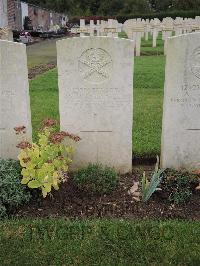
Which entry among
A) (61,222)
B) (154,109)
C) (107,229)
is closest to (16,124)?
(61,222)

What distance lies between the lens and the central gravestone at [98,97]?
4.98 meters

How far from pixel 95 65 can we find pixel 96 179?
4.51ft

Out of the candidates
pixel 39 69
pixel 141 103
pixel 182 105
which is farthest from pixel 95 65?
pixel 39 69

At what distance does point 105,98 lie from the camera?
Answer: 17.0ft

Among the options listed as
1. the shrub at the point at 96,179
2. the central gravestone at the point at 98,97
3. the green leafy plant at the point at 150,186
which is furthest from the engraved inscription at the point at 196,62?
the shrub at the point at 96,179

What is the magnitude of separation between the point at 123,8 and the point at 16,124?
6489 cm

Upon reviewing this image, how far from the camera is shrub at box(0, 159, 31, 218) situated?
448 cm

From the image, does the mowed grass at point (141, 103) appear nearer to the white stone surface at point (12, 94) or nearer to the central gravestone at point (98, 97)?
the central gravestone at point (98, 97)

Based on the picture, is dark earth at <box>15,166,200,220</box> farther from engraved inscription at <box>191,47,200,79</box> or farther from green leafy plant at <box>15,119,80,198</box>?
engraved inscription at <box>191,47,200,79</box>

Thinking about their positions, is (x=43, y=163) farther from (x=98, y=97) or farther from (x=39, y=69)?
(x=39, y=69)

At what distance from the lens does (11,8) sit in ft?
124

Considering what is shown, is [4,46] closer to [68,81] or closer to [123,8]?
[68,81]

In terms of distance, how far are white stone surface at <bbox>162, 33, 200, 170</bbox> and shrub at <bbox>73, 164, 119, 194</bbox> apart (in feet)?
2.69

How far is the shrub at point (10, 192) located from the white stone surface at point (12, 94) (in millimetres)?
688
